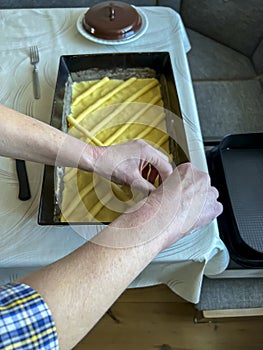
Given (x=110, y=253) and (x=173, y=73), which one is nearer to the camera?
(x=110, y=253)

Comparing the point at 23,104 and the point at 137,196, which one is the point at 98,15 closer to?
the point at 23,104

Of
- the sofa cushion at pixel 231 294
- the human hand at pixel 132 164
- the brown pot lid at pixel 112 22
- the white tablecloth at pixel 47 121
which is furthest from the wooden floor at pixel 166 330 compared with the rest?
the brown pot lid at pixel 112 22

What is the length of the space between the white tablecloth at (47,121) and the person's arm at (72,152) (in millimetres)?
93

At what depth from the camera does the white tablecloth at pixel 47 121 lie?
0.73 metres

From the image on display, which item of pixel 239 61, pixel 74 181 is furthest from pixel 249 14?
pixel 74 181

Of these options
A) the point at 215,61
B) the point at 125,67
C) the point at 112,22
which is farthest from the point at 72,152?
the point at 215,61

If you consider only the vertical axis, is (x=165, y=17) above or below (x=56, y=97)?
above

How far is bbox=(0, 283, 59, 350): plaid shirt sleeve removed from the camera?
1.43 ft

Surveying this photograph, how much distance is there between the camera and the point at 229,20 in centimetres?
154

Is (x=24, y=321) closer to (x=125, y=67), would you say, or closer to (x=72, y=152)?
(x=72, y=152)

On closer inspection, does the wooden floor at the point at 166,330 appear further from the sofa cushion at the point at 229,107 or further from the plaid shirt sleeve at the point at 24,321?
the plaid shirt sleeve at the point at 24,321

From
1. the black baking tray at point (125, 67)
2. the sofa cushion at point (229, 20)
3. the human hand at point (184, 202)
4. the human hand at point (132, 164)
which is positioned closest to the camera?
the human hand at point (184, 202)

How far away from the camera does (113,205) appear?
77 centimetres

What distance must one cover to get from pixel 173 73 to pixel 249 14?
0.68m
